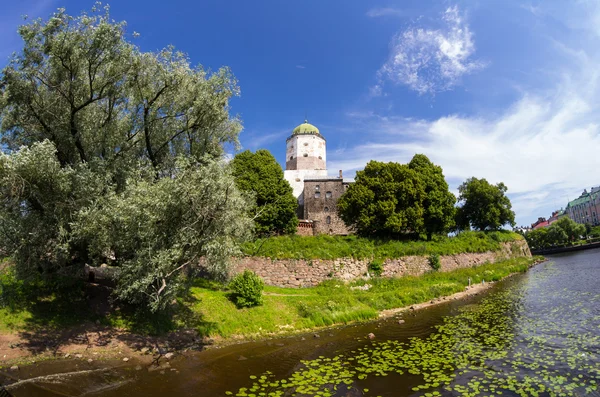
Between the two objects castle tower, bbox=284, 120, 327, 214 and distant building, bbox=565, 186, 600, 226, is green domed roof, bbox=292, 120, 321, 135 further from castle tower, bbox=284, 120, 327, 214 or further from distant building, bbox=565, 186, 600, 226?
distant building, bbox=565, 186, 600, 226

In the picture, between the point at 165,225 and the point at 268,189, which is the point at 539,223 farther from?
the point at 165,225

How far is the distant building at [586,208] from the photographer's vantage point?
118 meters

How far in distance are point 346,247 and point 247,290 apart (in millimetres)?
15549

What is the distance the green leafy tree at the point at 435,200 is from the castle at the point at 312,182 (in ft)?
36.8

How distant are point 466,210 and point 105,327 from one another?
60835mm

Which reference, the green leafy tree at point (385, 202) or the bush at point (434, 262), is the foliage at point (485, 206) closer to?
the green leafy tree at point (385, 202)

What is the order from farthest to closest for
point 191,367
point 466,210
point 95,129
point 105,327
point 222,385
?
point 466,210, point 95,129, point 105,327, point 191,367, point 222,385

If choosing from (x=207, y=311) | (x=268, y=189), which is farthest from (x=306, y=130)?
(x=207, y=311)

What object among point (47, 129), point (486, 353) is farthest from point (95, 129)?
point (486, 353)

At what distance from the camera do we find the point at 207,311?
17891 millimetres

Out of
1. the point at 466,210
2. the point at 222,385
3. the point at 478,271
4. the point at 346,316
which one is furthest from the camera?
the point at 466,210

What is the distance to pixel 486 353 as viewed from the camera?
12656 millimetres

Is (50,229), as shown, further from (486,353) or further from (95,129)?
(486,353)

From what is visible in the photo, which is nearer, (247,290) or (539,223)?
(247,290)
